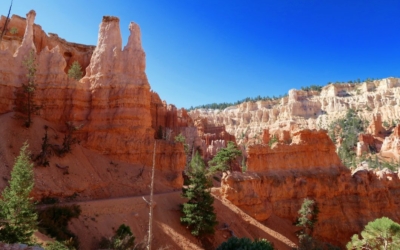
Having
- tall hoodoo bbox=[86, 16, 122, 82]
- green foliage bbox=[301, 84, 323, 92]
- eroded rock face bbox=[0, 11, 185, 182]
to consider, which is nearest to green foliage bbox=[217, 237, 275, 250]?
eroded rock face bbox=[0, 11, 185, 182]

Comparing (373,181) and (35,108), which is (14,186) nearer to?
(35,108)

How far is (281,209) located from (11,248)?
2980 centimetres

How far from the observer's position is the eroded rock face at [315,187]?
106ft

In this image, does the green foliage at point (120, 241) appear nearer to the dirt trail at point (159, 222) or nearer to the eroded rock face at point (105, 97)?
the dirt trail at point (159, 222)

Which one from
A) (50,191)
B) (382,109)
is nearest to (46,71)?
(50,191)

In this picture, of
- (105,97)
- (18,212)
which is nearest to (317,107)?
(105,97)

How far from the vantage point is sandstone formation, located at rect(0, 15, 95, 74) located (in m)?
34.8

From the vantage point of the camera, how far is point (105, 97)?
99.8 feet

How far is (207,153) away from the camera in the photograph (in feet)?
188

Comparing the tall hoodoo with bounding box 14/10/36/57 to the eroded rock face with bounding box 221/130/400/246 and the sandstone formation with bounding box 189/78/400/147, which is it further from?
the sandstone formation with bounding box 189/78/400/147

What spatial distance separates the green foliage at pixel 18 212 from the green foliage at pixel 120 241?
4.66 meters

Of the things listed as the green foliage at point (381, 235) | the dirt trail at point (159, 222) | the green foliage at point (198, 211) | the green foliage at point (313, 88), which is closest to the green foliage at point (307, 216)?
the dirt trail at point (159, 222)

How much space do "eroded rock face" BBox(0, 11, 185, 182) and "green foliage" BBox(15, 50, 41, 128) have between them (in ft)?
2.29

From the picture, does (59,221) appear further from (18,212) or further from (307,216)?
(307,216)
